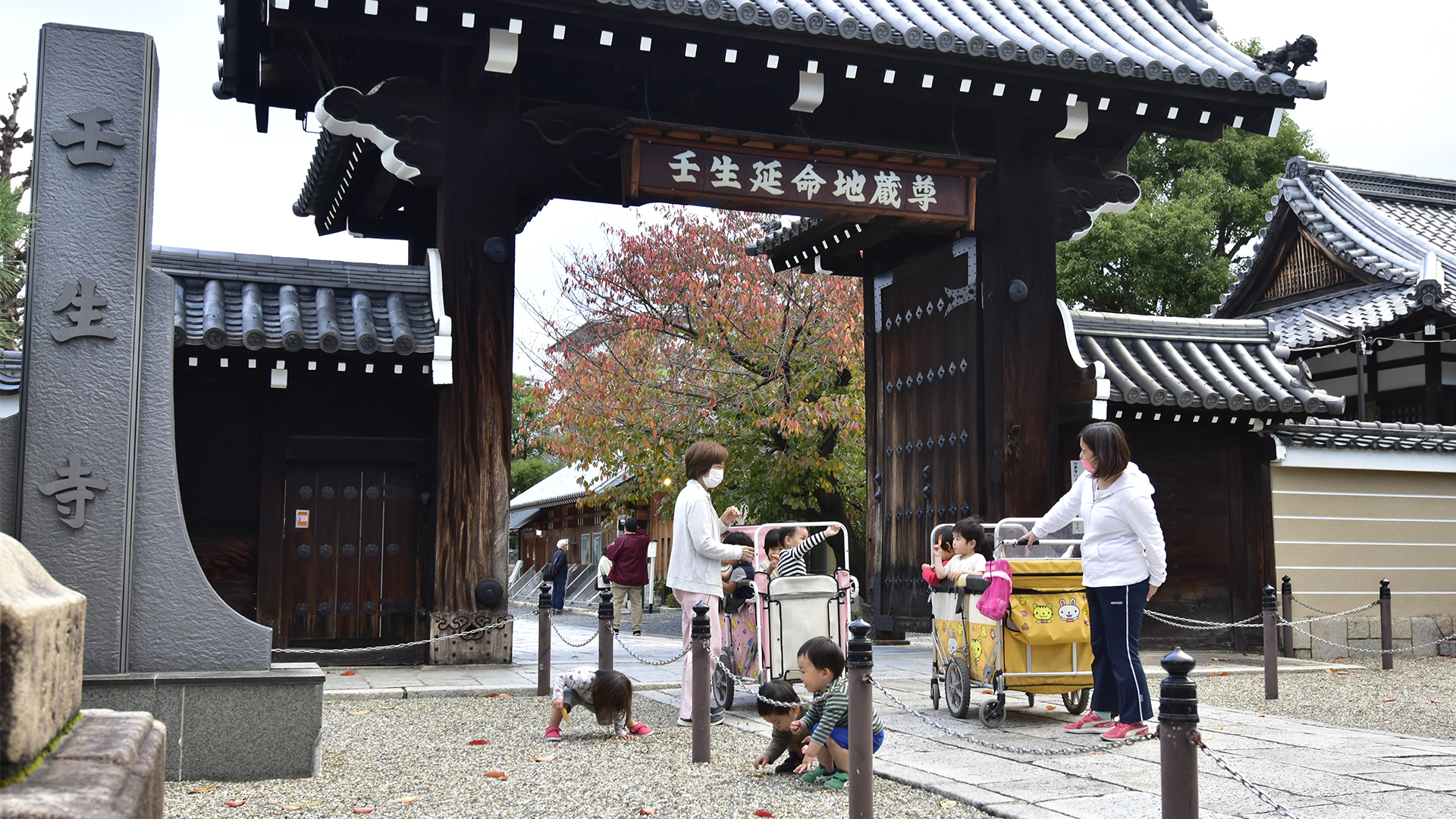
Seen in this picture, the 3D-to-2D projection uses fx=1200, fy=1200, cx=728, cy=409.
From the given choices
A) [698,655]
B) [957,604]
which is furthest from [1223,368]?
Answer: [698,655]

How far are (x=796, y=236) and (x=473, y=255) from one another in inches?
188

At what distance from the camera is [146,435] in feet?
18.4

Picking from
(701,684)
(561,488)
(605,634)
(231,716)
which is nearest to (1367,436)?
(605,634)

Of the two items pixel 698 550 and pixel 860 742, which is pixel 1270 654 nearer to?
pixel 698 550

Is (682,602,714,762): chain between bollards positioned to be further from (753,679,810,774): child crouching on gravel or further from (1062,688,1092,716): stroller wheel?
(1062,688,1092,716): stroller wheel

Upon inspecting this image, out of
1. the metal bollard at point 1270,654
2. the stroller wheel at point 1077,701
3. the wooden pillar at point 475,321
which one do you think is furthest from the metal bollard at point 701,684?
the metal bollard at point 1270,654

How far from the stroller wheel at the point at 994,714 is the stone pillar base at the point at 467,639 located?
433cm

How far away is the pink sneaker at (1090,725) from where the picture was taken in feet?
22.1

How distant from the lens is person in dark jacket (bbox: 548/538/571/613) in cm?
2381

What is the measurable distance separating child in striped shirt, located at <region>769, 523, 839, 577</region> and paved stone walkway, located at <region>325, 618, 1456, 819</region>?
971 mm

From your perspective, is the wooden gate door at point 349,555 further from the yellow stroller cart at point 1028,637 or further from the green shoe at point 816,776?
the green shoe at point 816,776

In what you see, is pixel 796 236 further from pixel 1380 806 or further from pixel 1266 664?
pixel 1380 806

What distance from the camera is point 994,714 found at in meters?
7.13

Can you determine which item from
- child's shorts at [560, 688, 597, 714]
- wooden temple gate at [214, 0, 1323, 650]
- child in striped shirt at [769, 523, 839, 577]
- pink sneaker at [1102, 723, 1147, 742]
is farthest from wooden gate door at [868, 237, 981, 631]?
child's shorts at [560, 688, 597, 714]
